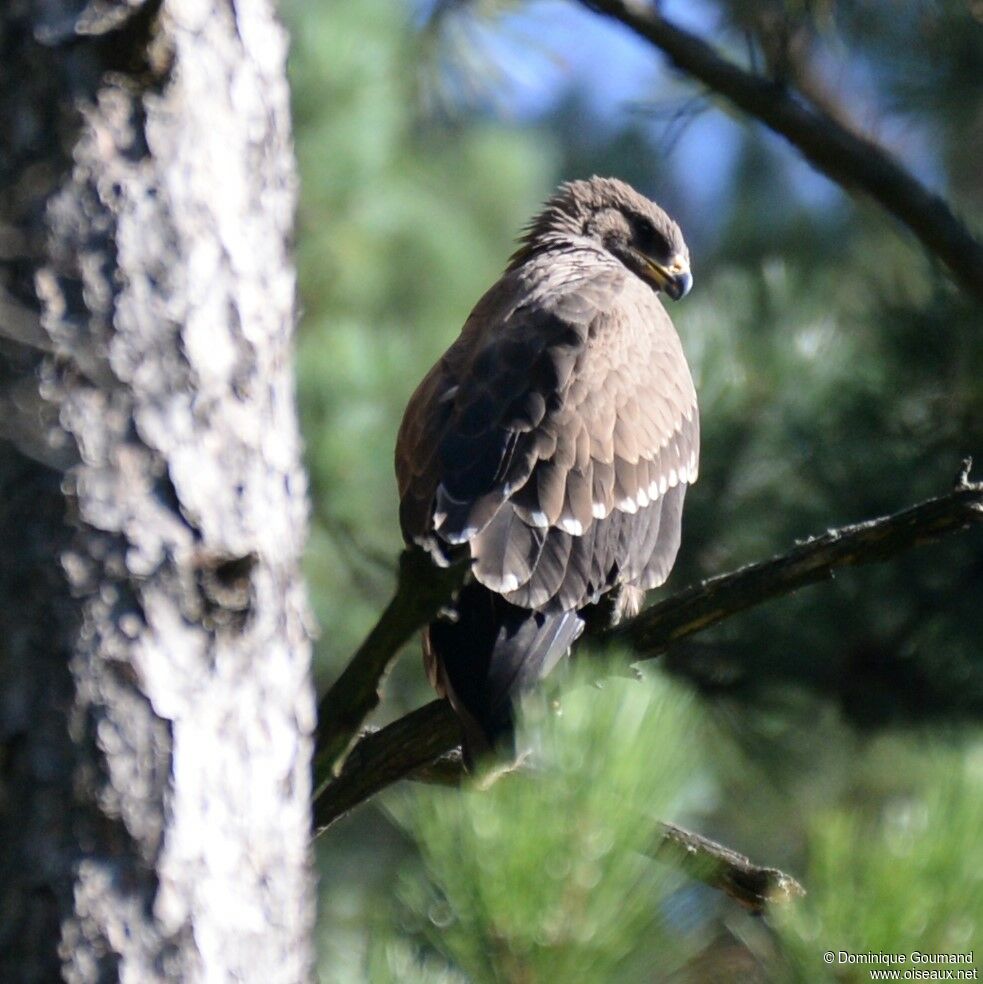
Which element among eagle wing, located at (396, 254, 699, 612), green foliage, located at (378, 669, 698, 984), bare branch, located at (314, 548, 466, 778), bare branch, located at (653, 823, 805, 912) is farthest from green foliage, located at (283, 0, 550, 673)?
green foliage, located at (378, 669, 698, 984)

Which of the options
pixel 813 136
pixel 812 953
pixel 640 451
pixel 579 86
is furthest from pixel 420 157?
pixel 812 953

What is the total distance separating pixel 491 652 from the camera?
131 inches

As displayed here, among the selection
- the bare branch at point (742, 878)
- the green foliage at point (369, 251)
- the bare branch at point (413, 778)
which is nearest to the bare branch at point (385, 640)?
the bare branch at point (413, 778)

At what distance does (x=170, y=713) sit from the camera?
2.02m

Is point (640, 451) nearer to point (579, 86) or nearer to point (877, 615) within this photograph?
point (877, 615)

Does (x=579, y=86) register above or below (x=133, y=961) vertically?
above

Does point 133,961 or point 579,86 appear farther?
point 579,86

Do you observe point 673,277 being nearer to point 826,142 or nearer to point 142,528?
point 826,142

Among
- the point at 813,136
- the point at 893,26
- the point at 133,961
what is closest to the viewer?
the point at 133,961

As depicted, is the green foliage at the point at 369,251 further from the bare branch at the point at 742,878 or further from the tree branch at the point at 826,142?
the bare branch at the point at 742,878

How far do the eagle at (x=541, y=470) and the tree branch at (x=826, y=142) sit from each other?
62 cm

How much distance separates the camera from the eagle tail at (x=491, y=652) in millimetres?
3158

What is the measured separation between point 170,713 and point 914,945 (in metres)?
0.94

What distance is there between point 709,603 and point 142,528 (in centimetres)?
100
